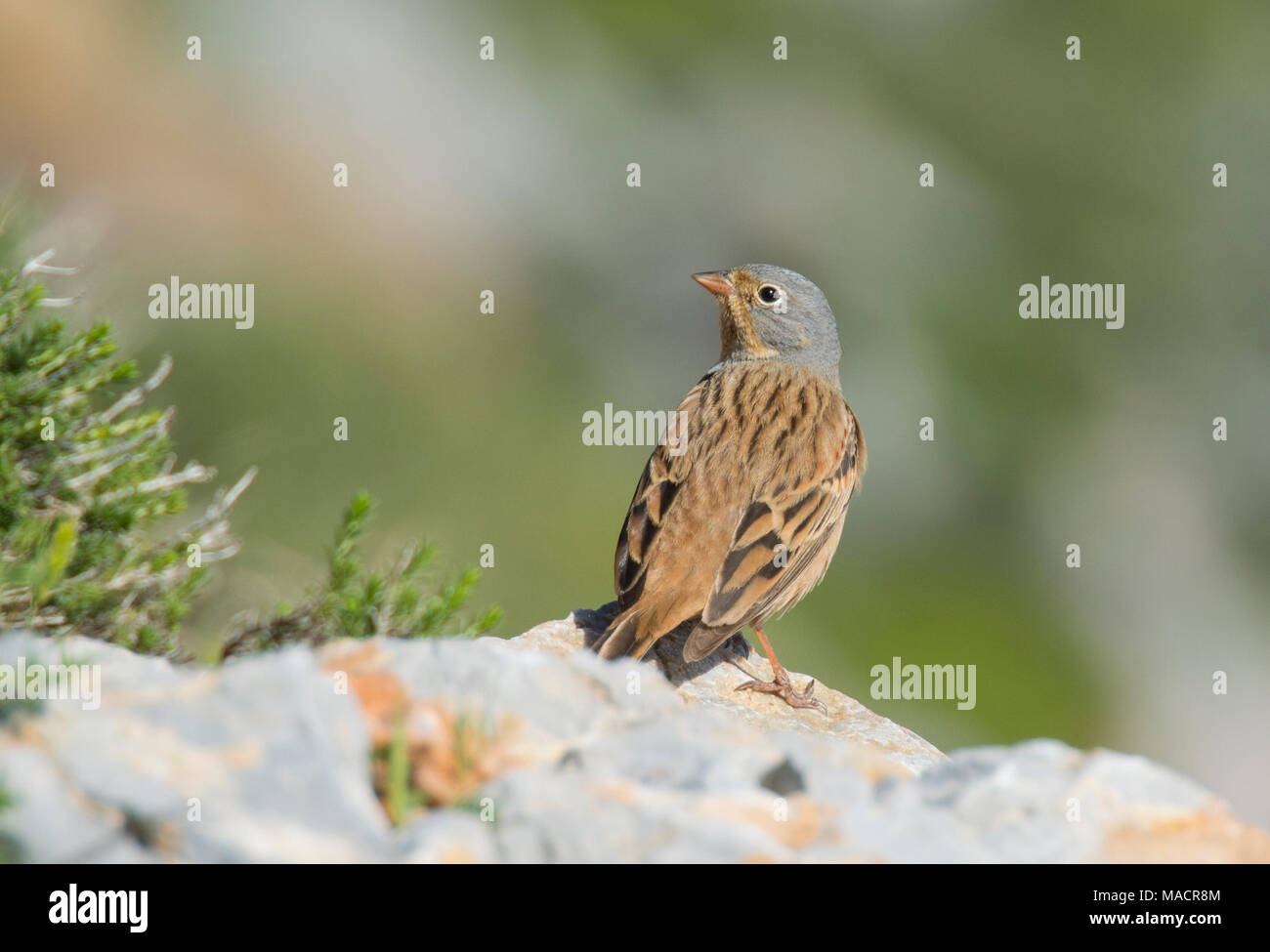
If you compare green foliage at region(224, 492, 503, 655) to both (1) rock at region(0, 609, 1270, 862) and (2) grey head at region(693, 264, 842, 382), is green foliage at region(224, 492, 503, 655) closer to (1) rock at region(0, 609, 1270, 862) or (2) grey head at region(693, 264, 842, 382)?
(1) rock at region(0, 609, 1270, 862)

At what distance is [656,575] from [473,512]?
21.5 feet

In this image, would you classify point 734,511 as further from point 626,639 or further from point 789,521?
point 626,639

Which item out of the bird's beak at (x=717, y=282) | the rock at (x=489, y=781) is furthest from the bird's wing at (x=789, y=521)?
the rock at (x=489, y=781)

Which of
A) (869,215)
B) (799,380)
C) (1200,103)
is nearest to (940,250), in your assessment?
(869,215)

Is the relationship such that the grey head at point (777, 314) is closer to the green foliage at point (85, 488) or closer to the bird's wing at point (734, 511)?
the bird's wing at point (734, 511)

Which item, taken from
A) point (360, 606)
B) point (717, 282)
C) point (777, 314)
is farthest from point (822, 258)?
point (360, 606)

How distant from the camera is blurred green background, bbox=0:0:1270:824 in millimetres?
14266

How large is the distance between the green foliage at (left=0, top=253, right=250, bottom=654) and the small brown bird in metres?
1.92

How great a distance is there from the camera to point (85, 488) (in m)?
5.40

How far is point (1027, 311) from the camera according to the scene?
1756 centimetres

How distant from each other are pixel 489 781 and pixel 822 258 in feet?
50.1

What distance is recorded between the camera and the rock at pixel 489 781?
3.11m

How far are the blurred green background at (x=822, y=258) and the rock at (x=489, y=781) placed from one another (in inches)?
338

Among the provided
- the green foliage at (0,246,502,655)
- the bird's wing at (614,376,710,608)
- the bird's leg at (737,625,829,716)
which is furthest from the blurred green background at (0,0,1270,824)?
the green foliage at (0,246,502,655)
